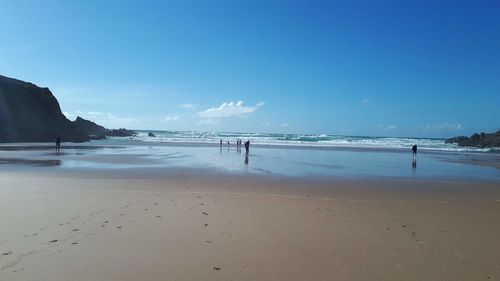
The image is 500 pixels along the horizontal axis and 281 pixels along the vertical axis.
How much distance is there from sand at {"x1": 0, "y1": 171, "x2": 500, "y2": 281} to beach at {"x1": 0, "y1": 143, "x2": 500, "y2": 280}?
0.08 ft

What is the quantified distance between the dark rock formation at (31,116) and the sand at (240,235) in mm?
52009

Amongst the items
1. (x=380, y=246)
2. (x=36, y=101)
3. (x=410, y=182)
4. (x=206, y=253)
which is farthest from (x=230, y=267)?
(x=36, y=101)

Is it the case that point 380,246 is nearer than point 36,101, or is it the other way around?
point 380,246

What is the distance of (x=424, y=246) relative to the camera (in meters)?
6.75

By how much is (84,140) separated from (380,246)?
6619cm

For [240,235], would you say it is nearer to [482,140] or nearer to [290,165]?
[290,165]

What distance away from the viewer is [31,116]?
6700 cm

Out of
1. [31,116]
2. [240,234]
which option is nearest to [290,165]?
[240,234]

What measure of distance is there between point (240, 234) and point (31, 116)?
233 ft

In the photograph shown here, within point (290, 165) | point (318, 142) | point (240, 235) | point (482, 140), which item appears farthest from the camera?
point (318, 142)

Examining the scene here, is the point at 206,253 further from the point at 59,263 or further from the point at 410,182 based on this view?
the point at 410,182

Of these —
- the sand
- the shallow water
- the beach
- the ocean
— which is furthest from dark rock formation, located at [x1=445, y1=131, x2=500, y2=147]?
the sand

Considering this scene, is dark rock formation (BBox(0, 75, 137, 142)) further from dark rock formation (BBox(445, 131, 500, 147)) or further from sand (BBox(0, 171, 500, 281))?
dark rock formation (BBox(445, 131, 500, 147))

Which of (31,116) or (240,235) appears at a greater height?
(31,116)
